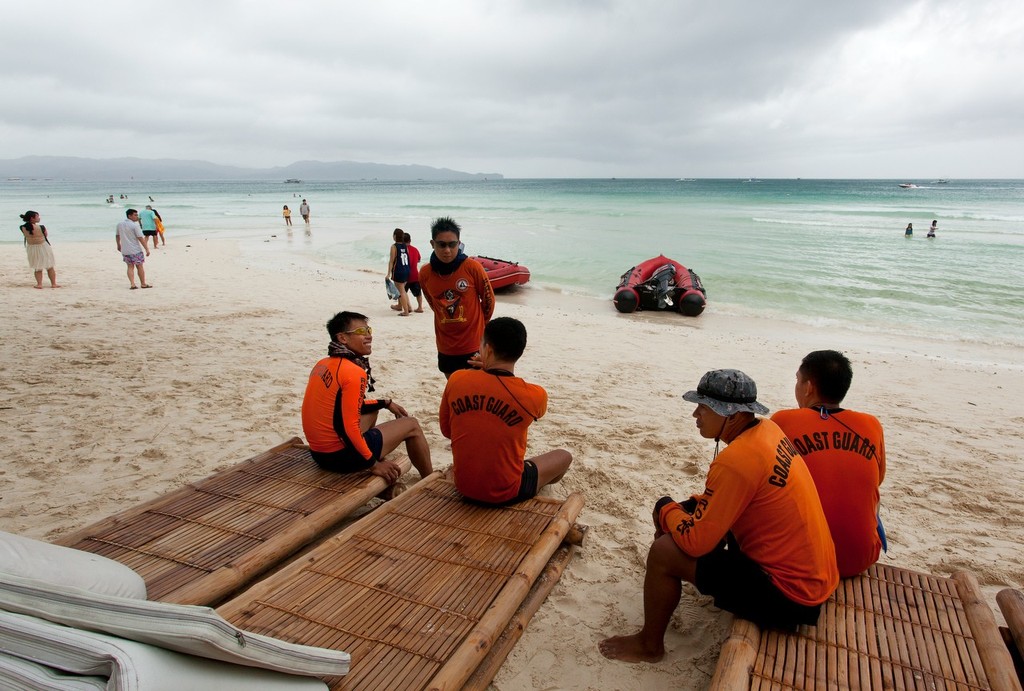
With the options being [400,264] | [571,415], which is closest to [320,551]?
[571,415]

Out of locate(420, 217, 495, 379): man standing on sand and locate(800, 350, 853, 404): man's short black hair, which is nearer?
locate(800, 350, 853, 404): man's short black hair

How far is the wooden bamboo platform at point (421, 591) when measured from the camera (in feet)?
7.27

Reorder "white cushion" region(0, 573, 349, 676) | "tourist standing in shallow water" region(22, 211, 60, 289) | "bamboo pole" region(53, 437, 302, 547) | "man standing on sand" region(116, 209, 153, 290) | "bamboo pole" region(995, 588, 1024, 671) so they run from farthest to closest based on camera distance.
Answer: "man standing on sand" region(116, 209, 153, 290) < "tourist standing in shallow water" region(22, 211, 60, 289) < "bamboo pole" region(53, 437, 302, 547) < "bamboo pole" region(995, 588, 1024, 671) < "white cushion" region(0, 573, 349, 676)

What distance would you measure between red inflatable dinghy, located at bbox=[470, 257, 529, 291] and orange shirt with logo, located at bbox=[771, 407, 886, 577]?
389 inches

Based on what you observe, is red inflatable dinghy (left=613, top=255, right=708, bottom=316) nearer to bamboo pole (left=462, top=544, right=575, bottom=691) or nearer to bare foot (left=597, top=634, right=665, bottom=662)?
bamboo pole (left=462, top=544, right=575, bottom=691)

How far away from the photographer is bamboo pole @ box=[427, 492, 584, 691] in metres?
2.06

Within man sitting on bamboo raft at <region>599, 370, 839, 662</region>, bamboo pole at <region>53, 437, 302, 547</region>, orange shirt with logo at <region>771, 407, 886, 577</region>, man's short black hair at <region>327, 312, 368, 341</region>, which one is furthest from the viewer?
man's short black hair at <region>327, 312, 368, 341</region>

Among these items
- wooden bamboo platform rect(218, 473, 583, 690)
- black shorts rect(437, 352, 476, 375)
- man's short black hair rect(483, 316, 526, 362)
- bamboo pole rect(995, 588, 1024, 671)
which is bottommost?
wooden bamboo platform rect(218, 473, 583, 690)

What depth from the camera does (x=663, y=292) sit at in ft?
36.3

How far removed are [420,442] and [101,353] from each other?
4.67m

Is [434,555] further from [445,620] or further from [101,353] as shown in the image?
[101,353]

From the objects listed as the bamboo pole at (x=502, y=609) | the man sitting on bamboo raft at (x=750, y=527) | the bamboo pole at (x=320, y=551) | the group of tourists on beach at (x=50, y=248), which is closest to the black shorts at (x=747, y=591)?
the man sitting on bamboo raft at (x=750, y=527)

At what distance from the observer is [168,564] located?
2.78m

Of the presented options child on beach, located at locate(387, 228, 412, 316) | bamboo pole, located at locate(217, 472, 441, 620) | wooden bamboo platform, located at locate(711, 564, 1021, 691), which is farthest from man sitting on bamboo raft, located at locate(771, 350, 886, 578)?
child on beach, located at locate(387, 228, 412, 316)
